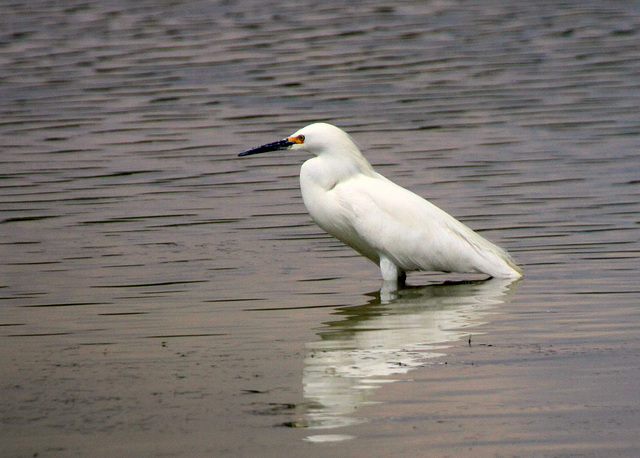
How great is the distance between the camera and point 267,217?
11.6 meters

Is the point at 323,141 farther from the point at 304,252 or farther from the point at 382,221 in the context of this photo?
the point at 304,252

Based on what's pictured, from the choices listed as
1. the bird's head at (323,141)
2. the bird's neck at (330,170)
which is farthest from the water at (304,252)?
the bird's head at (323,141)

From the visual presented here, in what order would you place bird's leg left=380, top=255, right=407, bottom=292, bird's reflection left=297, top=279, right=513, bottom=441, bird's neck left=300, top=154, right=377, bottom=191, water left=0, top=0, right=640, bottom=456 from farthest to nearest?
bird's neck left=300, top=154, right=377, bottom=191
bird's leg left=380, top=255, right=407, bottom=292
bird's reflection left=297, top=279, right=513, bottom=441
water left=0, top=0, right=640, bottom=456

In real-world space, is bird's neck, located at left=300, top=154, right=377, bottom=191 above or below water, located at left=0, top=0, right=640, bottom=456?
above

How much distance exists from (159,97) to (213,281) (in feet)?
32.7

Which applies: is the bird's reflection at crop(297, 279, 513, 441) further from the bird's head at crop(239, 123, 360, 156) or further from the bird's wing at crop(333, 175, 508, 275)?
the bird's head at crop(239, 123, 360, 156)

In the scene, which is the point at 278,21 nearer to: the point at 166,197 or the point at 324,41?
the point at 324,41

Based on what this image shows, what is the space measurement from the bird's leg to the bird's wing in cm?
5

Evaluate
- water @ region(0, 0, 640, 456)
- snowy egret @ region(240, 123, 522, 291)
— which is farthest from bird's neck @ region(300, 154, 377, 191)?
water @ region(0, 0, 640, 456)

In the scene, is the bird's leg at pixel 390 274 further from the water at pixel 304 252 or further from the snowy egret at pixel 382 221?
the water at pixel 304 252

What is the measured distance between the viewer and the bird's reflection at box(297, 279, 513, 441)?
6.05m

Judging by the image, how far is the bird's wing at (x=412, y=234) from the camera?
30.8ft

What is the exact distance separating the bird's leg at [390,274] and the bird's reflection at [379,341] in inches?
4.9

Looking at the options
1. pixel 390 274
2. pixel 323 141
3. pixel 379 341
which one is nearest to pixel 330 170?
pixel 323 141
